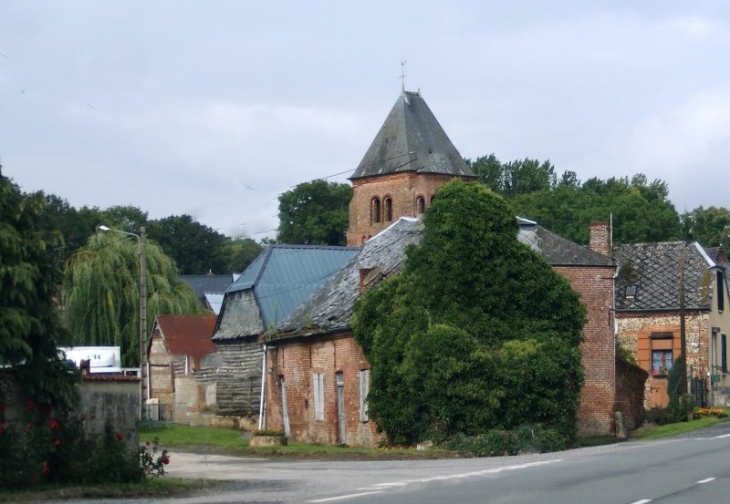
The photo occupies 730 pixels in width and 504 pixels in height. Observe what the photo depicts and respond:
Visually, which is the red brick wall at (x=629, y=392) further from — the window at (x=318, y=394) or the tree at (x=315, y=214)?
the tree at (x=315, y=214)

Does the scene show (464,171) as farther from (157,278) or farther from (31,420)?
(31,420)

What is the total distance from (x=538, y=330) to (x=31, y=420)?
18.5 meters

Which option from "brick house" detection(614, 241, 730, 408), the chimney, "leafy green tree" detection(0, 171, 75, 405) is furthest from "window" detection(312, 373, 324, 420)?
"leafy green tree" detection(0, 171, 75, 405)

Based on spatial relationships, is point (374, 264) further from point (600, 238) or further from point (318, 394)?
point (600, 238)

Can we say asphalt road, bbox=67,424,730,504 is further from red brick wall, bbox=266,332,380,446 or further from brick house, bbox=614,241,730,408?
brick house, bbox=614,241,730,408

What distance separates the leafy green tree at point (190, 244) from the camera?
115 meters

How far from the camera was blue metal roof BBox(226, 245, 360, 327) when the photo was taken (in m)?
49.6

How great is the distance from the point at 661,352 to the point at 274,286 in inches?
704

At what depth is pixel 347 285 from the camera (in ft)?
140

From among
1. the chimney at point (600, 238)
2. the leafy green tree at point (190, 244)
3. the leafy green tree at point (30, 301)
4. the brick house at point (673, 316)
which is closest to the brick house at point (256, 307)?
the chimney at point (600, 238)

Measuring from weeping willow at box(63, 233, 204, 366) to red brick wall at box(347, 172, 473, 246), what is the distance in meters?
28.0

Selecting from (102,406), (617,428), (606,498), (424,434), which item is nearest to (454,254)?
(424,434)

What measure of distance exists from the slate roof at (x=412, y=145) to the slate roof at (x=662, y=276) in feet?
96.5

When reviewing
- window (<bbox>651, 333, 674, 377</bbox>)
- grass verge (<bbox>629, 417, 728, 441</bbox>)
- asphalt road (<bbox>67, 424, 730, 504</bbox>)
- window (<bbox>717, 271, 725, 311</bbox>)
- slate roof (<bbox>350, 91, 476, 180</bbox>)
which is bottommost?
grass verge (<bbox>629, 417, 728, 441</bbox>)
